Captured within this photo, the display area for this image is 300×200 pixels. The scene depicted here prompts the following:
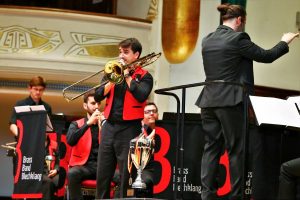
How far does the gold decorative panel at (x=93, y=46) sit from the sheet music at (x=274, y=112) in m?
6.58

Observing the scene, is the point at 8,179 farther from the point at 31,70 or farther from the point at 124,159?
the point at 124,159

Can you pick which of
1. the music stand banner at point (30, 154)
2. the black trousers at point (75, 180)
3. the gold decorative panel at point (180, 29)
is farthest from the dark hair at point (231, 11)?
the gold decorative panel at point (180, 29)

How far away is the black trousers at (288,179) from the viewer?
5.53m

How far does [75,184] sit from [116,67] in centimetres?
181

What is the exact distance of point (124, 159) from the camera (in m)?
6.34

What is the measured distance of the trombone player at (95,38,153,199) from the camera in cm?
636

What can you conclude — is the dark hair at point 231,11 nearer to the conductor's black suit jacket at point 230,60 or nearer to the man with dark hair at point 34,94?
the conductor's black suit jacket at point 230,60

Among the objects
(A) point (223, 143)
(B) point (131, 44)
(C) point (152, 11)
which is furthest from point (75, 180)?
(C) point (152, 11)

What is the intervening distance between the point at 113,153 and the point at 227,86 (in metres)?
1.18

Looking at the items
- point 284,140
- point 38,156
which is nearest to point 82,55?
point 38,156

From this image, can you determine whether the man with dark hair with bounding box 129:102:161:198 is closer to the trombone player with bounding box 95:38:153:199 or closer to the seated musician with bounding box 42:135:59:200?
the trombone player with bounding box 95:38:153:199

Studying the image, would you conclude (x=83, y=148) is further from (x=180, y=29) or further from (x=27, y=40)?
(x=180, y=29)

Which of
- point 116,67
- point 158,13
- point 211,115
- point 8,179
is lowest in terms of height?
point 8,179

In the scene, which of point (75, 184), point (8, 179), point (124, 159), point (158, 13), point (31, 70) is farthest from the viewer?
point (8, 179)
